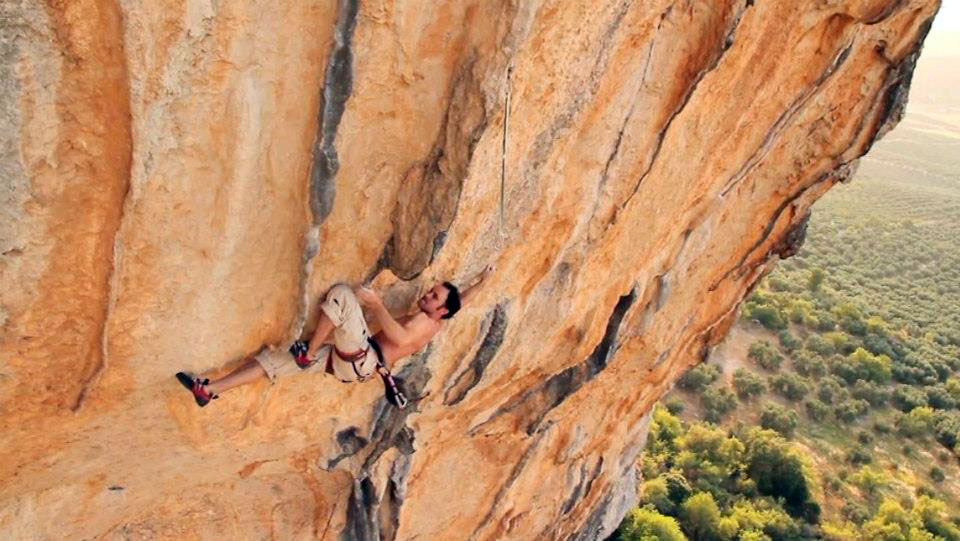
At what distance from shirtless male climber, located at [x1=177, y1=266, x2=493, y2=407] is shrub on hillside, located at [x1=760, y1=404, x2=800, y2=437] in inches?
792

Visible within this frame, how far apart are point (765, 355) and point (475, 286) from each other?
75.5 feet

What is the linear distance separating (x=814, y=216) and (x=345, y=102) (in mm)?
46424

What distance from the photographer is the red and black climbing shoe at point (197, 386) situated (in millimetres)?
4352

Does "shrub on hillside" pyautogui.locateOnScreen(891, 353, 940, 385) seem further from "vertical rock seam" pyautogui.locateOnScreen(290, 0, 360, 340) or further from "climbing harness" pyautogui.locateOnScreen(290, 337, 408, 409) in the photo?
"vertical rock seam" pyautogui.locateOnScreen(290, 0, 360, 340)

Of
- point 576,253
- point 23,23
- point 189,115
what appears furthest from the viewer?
point 576,253

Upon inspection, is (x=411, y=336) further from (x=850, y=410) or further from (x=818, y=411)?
(x=850, y=410)

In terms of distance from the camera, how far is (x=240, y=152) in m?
3.72

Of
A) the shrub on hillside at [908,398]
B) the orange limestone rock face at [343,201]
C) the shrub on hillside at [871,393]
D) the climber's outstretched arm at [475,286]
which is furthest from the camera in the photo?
the shrub on hillside at [908,398]

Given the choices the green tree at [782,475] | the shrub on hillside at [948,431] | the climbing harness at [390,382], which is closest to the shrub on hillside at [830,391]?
the shrub on hillside at [948,431]

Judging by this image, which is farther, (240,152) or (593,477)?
(593,477)

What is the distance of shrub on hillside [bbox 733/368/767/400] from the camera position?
2378cm

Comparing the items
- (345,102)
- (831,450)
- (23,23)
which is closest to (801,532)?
(831,450)

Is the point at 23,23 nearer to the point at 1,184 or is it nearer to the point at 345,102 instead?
the point at 1,184

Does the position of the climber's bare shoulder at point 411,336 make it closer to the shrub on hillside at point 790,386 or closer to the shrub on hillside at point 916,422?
the shrub on hillside at point 790,386
